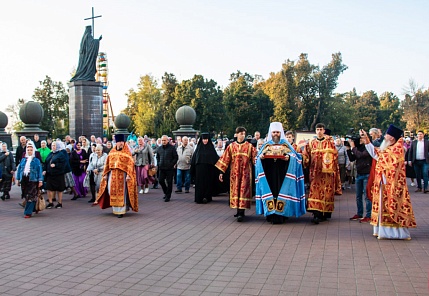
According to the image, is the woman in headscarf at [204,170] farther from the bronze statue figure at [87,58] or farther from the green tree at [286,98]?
the green tree at [286,98]

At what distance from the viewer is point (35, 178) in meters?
10.7

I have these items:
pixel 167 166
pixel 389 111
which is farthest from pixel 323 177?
pixel 389 111

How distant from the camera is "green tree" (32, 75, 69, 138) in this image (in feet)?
149

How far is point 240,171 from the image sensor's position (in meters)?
10.2

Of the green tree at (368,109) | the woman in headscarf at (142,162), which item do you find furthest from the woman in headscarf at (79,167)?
the green tree at (368,109)

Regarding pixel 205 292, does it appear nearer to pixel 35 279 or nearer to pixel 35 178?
pixel 35 279

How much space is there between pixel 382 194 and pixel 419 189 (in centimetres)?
785

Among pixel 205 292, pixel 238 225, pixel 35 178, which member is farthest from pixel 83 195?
pixel 205 292

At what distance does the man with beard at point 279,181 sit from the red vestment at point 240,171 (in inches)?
17.1

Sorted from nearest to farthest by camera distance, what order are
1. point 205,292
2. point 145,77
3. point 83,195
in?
point 205,292 → point 83,195 → point 145,77

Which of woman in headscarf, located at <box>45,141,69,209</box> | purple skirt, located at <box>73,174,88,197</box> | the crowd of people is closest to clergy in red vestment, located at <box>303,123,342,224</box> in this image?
the crowd of people

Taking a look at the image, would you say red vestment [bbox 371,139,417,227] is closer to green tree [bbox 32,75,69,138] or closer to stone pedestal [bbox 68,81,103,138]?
stone pedestal [bbox 68,81,103,138]

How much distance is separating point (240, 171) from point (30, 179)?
4779 mm

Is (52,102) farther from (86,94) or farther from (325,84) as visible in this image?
(325,84)
